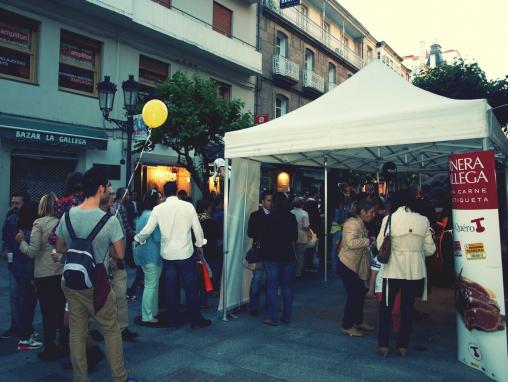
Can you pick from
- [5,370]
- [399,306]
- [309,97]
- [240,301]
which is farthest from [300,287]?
[309,97]

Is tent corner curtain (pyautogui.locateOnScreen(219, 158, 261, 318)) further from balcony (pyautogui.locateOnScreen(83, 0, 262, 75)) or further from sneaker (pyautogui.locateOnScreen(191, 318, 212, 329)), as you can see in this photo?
balcony (pyautogui.locateOnScreen(83, 0, 262, 75))

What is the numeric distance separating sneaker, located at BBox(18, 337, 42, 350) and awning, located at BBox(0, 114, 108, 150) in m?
7.02

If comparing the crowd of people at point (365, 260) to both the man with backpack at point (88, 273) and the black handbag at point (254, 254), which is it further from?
the man with backpack at point (88, 273)

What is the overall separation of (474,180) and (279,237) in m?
2.36

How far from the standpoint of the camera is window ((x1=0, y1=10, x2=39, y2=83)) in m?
10.8

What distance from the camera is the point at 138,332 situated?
17.2 ft

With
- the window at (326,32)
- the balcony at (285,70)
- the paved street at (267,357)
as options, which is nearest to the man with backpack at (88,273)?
the paved street at (267,357)

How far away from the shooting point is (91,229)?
3.37m

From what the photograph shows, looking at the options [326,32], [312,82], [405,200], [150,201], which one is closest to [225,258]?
[150,201]

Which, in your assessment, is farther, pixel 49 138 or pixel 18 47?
pixel 18 47

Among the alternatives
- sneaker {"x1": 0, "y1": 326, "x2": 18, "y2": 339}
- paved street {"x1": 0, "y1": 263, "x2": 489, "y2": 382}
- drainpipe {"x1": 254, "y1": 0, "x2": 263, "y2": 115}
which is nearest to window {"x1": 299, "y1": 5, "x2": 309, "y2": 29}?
drainpipe {"x1": 254, "y1": 0, "x2": 263, "y2": 115}

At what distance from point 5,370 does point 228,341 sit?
229cm

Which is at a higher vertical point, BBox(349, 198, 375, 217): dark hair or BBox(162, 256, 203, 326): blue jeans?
BBox(349, 198, 375, 217): dark hair

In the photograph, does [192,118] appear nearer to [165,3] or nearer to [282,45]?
[165,3]
